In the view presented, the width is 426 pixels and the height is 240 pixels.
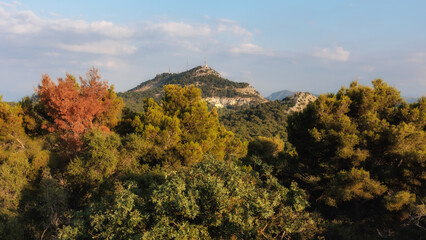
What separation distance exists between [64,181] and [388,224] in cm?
1752

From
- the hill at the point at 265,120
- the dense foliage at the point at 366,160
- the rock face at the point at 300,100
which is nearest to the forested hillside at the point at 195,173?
the dense foliage at the point at 366,160

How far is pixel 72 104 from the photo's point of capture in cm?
1611

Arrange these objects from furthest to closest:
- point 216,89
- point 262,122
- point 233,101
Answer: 1. point 216,89
2. point 233,101
3. point 262,122

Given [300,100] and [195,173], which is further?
[300,100]

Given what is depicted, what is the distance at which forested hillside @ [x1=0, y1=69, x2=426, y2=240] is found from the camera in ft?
24.9

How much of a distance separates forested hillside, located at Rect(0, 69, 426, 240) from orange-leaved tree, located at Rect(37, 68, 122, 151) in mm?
77

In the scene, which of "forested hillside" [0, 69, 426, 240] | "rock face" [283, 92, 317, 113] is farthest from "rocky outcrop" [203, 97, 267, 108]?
"forested hillside" [0, 69, 426, 240]

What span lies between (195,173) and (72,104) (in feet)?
38.9

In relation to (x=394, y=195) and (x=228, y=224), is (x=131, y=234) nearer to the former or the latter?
(x=228, y=224)

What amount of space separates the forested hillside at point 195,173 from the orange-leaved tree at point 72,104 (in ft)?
0.25

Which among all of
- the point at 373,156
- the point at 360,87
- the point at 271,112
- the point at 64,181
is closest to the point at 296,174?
the point at 373,156

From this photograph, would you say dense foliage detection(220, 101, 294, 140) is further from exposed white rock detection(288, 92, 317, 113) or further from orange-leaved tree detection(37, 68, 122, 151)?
orange-leaved tree detection(37, 68, 122, 151)

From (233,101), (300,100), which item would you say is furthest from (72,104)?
(233,101)

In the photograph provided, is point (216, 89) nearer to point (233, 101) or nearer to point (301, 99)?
point (233, 101)
